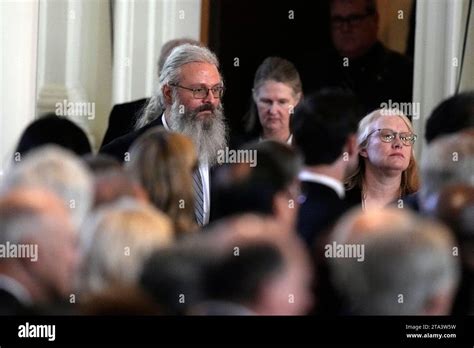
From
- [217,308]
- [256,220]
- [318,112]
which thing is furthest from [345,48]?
[217,308]

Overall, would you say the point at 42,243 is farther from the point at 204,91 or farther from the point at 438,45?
the point at 438,45

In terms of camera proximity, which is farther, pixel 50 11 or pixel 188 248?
pixel 50 11

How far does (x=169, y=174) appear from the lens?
497cm

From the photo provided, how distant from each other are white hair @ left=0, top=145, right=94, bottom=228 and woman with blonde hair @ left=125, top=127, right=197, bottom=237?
17 cm

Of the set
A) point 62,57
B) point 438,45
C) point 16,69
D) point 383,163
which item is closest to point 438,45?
point 438,45

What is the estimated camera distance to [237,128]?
516 centimetres

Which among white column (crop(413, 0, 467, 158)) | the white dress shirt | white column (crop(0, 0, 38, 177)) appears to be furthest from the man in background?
white column (crop(413, 0, 467, 158))

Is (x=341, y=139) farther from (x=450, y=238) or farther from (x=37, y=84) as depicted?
(x=37, y=84)

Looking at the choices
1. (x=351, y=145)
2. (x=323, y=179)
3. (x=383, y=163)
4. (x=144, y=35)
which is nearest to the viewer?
(x=323, y=179)

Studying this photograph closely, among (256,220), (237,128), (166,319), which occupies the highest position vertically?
(237,128)

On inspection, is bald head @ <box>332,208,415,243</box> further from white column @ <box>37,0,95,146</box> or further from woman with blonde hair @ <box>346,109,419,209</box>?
white column @ <box>37,0,95,146</box>

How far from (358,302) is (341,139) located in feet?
1.87

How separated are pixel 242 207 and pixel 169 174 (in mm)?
296

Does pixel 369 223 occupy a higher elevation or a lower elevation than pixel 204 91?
lower
